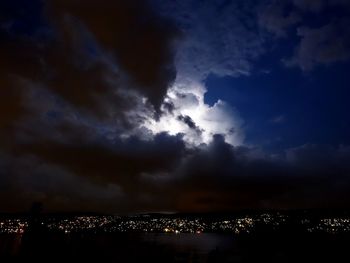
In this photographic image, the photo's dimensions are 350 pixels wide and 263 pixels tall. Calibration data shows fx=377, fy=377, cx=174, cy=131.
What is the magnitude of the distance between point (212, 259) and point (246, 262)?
31626mm

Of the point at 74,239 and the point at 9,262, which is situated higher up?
the point at 74,239

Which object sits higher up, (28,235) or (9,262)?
(28,235)

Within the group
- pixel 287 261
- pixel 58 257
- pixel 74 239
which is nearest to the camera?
pixel 58 257

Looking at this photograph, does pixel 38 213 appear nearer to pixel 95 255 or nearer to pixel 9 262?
pixel 9 262

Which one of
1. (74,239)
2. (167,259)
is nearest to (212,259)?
(167,259)

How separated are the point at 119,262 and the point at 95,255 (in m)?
9.91

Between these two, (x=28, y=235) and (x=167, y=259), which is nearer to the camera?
(x=28, y=235)

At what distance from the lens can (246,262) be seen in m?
89.3

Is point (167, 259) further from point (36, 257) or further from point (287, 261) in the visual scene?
point (287, 261)

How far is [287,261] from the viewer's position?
9856 centimetres

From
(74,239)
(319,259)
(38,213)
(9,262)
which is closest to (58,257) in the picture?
(9,262)

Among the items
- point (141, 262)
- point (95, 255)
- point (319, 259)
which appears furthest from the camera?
point (319, 259)

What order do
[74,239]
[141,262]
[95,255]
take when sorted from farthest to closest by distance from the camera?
[141,262] → [74,239] → [95,255]

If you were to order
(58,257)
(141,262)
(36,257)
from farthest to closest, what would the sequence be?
(141,262) → (58,257) → (36,257)
